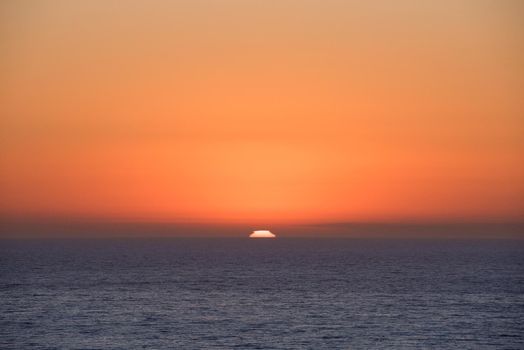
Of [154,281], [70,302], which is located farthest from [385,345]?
[154,281]

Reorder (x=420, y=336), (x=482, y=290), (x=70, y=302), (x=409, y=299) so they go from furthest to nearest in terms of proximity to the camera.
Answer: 1. (x=482, y=290)
2. (x=409, y=299)
3. (x=70, y=302)
4. (x=420, y=336)

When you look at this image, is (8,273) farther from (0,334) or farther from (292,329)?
(292,329)

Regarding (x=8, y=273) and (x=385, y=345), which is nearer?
(x=385, y=345)

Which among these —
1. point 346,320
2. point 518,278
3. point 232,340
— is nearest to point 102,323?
point 232,340

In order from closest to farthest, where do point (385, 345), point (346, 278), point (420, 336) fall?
point (385, 345) < point (420, 336) < point (346, 278)

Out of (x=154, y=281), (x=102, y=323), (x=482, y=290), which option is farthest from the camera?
(x=154, y=281)

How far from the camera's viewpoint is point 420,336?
10269 centimetres

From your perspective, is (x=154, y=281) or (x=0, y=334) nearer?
(x=0, y=334)

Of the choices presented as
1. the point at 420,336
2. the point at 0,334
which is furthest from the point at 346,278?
the point at 0,334

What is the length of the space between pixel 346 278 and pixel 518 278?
1774 inches

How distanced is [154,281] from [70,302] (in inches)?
1788

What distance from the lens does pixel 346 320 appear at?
11550cm

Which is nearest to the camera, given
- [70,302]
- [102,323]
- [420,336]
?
[420,336]

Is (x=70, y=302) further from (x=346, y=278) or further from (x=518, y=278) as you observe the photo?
(x=518, y=278)
